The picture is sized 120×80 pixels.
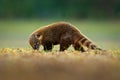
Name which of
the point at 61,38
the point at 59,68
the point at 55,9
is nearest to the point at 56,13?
the point at 55,9

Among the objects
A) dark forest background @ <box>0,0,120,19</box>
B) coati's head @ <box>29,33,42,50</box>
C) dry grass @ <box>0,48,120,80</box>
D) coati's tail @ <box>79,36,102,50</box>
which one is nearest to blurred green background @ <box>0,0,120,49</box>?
dark forest background @ <box>0,0,120,19</box>

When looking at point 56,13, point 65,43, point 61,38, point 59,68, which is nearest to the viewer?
point 59,68

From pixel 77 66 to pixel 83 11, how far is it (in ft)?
138

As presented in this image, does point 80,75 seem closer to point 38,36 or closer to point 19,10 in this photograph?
point 38,36

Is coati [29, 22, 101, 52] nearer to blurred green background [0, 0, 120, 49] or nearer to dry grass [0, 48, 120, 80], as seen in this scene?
dry grass [0, 48, 120, 80]

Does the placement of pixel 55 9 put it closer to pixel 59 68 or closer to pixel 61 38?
pixel 61 38

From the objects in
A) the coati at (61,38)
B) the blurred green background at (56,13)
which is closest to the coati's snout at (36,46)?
the coati at (61,38)

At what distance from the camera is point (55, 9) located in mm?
53688

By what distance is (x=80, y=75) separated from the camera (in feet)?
32.9

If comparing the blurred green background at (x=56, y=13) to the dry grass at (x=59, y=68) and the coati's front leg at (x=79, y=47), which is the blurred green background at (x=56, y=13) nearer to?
the coati's front leg at (x=79, y=47)

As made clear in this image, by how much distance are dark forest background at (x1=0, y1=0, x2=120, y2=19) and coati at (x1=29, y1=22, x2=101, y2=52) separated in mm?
35484

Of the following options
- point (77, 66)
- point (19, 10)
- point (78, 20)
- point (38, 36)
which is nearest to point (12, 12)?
point (19, 10)

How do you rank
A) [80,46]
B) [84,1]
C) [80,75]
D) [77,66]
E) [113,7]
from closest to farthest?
1. [80,75]
2. [77,66]
3. [80,46]
4. [113,7]
5. [84,1]

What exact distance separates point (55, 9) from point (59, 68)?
43.2m
